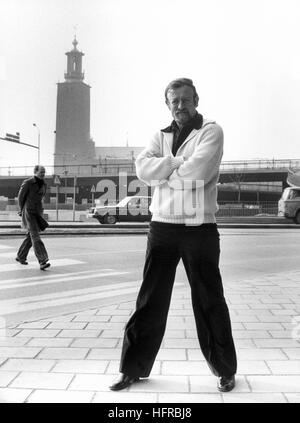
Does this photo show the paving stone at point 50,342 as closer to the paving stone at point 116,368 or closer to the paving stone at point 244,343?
the paving stone at point 116,368

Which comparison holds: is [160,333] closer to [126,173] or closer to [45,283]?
[45,283]

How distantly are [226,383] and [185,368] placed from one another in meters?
0.52

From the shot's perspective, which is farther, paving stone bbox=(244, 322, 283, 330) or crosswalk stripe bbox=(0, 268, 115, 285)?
crosswalk stripe bbox=(0, 268, 115, 285)

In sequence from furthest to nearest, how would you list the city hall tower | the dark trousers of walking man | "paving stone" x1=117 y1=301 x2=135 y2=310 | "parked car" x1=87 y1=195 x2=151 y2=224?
the city hall tower < "parked car" x1=87 y1=195 x2=151 y2=224 < the dark trousers of walking man < "paving stone" x1=117 y1=301 x2=135 y2=310

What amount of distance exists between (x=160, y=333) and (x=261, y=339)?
146cm

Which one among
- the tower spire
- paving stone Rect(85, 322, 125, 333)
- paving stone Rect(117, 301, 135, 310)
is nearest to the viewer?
paving stone Rect(85, 322, 125, 333)

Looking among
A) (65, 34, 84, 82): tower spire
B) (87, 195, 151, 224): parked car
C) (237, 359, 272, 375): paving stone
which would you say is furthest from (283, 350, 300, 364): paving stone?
(65, 34, 84, 82): tower spire

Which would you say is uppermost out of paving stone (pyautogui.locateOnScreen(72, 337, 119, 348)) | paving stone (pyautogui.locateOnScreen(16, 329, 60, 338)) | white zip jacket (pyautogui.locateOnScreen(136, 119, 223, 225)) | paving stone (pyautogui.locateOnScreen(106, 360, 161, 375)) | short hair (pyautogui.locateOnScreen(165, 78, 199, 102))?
short hair (pyautogui.locateOnScreen(165, 78, 199, 102))

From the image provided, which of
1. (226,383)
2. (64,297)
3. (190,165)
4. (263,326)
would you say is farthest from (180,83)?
(64,297)

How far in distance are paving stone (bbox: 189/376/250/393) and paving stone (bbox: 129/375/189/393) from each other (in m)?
0.05

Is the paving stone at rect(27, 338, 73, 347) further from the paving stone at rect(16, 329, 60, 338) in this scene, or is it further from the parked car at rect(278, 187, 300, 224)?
the parked car at rect(278, 187, 300, 224)

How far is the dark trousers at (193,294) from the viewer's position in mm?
3199

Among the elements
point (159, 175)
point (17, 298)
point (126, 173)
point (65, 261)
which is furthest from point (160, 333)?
point (126, 173)

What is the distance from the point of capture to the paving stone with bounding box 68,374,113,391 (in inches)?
124
